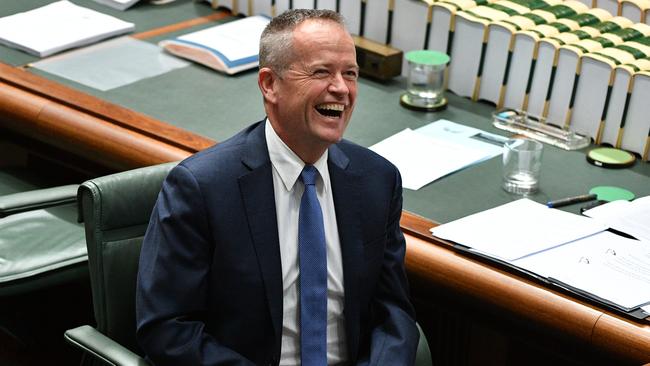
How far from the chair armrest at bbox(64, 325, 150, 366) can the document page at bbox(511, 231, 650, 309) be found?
0.80m

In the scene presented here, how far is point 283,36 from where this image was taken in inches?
78.5

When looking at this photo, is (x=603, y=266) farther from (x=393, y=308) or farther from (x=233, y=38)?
(x=233, y=38)

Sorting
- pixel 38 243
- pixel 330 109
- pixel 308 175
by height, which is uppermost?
pixel 330 109

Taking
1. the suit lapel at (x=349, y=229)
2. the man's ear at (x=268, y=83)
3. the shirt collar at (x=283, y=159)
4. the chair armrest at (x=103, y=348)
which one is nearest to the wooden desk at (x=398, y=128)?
the suit lapel at (x=349, y=229)

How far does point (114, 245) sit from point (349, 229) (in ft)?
1.46

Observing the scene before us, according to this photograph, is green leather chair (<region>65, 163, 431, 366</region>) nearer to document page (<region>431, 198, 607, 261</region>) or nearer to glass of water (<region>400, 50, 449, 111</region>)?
document page (<region>431, 198, 607, 261</region>)

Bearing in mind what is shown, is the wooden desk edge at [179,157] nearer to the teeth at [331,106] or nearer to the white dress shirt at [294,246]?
the white dress shirt at [294,246]

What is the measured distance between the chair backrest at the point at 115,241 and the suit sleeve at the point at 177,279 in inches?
5.9

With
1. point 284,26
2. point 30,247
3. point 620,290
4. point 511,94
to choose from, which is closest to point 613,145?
point 511,94

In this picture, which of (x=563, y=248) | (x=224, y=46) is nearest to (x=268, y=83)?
(x=563, y=248)

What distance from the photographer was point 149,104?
122 inches

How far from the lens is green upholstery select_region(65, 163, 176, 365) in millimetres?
2135

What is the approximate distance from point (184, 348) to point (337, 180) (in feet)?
1.40

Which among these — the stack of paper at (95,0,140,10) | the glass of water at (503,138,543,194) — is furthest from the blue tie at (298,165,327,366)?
the stack of paper at (95,0,140,10)
